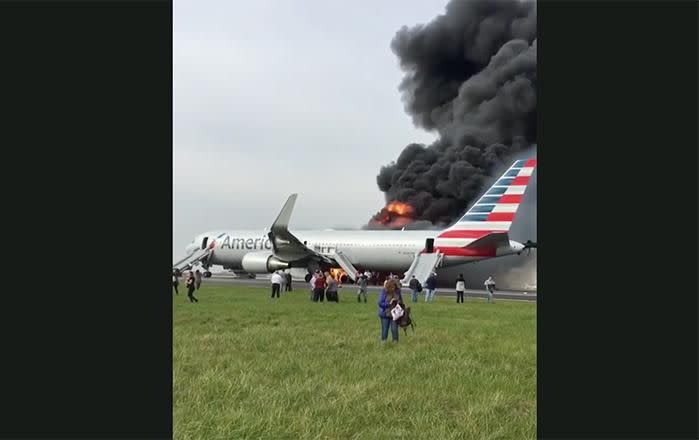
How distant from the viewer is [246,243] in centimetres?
4678

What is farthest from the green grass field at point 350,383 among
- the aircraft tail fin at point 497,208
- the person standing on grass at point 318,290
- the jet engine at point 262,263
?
the jet engine at point 262,263

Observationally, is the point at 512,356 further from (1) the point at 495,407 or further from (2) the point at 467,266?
(2) the point at 467,266

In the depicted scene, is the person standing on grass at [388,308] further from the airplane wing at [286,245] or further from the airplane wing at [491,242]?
the airplane wing at [491,242]

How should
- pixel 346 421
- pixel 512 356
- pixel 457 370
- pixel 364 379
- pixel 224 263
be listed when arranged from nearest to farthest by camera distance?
pixel 346 421 < pixel 364 379 < pixel 457 370 < pixel 512 356 < pixel 224 263

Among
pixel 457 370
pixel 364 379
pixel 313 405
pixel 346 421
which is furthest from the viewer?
pixel 457 370

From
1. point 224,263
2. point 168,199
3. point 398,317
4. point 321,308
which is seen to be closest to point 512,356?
point 398,317

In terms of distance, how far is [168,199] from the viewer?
4586mm

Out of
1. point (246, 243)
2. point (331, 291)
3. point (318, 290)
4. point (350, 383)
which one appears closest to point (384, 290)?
point (350, 383)

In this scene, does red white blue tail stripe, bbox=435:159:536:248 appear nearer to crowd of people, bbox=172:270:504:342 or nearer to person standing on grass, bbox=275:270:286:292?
crowd of people, bbox=172:270:504:342

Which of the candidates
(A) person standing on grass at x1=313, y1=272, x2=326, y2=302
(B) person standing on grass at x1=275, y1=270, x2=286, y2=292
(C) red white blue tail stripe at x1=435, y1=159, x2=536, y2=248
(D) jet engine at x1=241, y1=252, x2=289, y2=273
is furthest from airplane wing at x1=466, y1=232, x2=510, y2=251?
(A) person standing on grass at x1=313, y1=272, x2=326, y2=302

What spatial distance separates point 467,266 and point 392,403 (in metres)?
35.1

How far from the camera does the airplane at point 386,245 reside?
37125 millimetres

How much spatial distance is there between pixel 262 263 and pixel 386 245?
9178 millimetres

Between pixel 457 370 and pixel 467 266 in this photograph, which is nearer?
pixel 457 370
